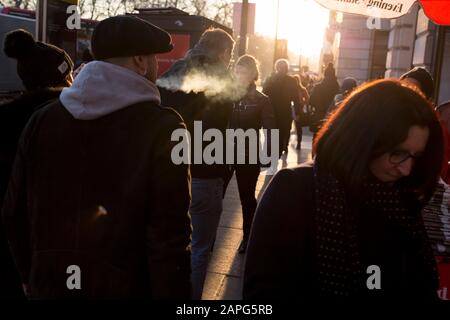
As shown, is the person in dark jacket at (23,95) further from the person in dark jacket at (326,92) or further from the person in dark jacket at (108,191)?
the person in dark jacket at (326,92)

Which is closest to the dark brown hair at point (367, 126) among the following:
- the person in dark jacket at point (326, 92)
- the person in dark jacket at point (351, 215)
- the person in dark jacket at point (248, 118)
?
the person in dark jacket at point (351, 215)

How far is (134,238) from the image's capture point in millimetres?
2055

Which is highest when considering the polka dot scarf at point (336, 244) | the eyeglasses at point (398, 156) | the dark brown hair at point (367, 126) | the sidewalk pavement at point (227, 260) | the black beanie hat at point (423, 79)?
the black beanie hat at point (423, 79)

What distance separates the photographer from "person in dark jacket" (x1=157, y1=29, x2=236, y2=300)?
3414 mm

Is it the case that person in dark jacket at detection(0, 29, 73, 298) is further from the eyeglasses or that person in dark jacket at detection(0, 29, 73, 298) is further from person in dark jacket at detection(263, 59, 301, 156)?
person in dark jacket at detection(263, 59, 301, 156)

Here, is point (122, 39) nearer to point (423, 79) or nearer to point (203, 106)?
point (203, 106)

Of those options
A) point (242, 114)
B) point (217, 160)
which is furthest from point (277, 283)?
point (242, 114)

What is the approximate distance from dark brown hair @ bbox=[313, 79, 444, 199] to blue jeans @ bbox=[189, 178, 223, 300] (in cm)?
185

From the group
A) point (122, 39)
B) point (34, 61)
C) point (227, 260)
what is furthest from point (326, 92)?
point (122, 39)

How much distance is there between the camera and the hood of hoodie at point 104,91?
80.3 inches

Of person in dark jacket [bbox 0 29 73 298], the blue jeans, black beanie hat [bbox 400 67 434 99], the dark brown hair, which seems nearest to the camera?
the dark brown hair

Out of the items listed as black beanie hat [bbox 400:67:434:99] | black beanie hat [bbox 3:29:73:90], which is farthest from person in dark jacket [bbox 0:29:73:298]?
black beanie hat [bbox 400:67:434:99]

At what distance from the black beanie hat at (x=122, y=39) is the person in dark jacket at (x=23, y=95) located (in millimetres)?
532
